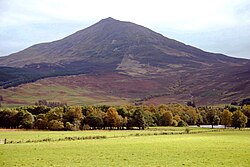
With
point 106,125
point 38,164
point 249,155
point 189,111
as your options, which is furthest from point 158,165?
point 189,111

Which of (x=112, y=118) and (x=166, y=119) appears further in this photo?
(x=166, y=119)

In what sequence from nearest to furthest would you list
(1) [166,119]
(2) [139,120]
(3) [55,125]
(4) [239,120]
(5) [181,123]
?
1. (3) [55,125]
2. (2) [139,120]
3. (4) [239,120]
4. (1) [166,119]
5. (5) [181,123]

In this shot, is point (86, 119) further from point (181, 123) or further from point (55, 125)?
point (181, 123)

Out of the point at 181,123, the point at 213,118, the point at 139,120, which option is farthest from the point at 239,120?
the point at 139,120

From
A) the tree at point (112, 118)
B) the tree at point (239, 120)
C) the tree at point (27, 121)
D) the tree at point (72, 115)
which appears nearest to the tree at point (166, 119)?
the tree at point (239, 120)

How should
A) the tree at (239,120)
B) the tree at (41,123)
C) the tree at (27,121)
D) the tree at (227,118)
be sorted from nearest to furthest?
the tree at (41,123) < the tree at (27,121) < the tree at (239,120) < the tree at (227,118)

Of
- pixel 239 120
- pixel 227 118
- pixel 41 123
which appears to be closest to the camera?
pixel 41 123

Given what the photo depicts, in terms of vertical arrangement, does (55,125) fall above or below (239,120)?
below

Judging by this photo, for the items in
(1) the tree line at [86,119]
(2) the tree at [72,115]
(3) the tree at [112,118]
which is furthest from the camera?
(3) the tree at [112,118]

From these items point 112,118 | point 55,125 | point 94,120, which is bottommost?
point 55,125

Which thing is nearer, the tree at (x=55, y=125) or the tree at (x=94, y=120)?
the tree at (x=55, y=125)

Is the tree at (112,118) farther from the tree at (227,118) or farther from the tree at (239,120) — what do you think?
the tree at (239,120)

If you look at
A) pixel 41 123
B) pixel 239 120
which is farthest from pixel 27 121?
pixel 239 120

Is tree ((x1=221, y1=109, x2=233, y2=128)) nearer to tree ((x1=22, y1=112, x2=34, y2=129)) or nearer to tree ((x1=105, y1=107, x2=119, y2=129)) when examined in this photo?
tree ((x1=105, y1=107, x2=119, y2=129))
